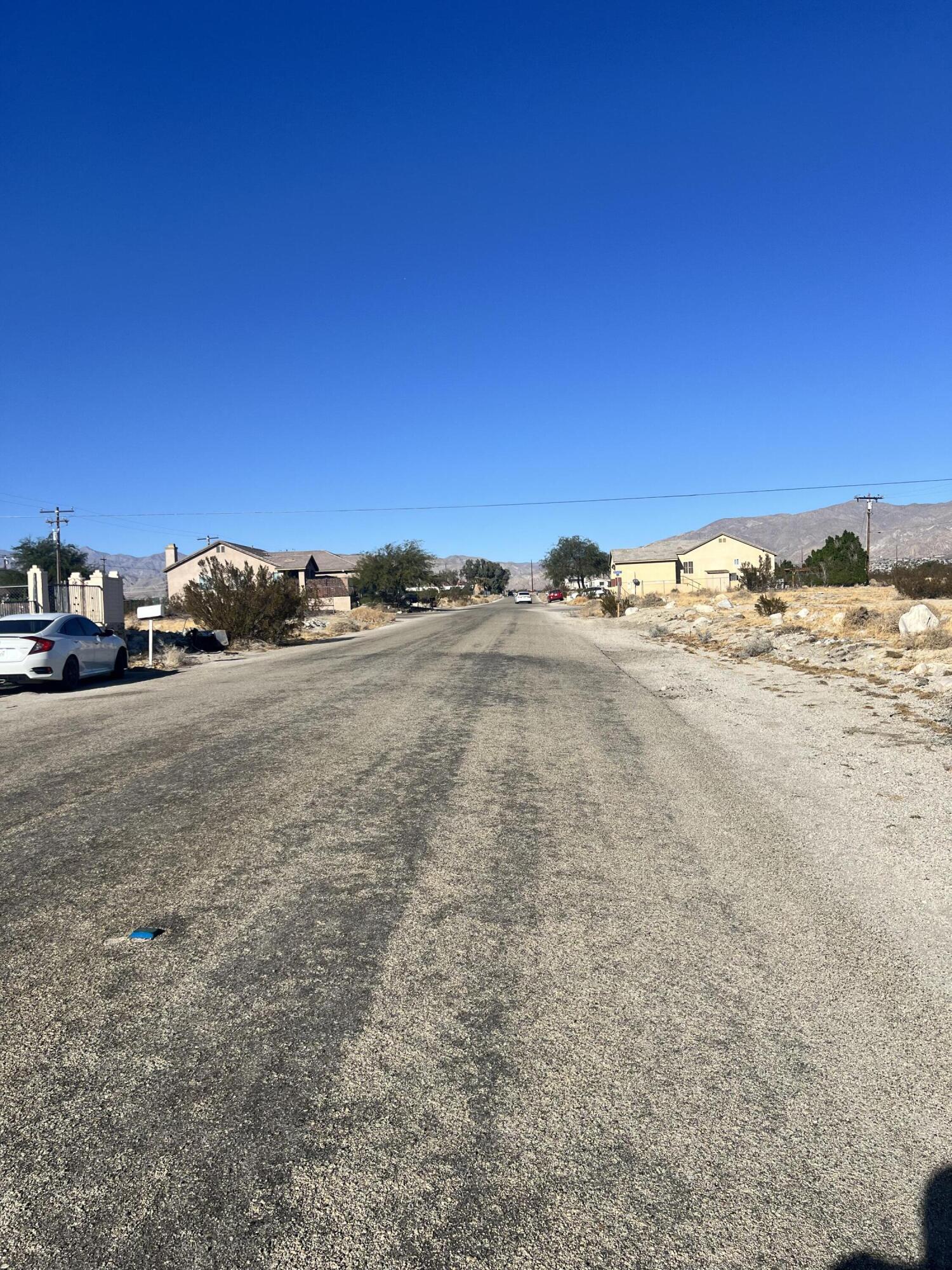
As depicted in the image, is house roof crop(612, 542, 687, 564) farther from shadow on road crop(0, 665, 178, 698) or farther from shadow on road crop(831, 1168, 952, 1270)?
shadow on road crop(831, 1168, 952, 1270)

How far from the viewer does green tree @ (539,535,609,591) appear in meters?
135

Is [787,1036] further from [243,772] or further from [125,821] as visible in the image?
[243,772]

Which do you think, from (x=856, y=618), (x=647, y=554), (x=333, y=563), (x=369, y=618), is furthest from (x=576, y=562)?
(x=856, y=618)

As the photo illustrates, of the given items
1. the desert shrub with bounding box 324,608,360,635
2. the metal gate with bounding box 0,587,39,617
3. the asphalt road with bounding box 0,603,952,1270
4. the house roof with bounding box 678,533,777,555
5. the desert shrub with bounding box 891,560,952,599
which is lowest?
the asphalt road with bounding box 0,603,952,1270

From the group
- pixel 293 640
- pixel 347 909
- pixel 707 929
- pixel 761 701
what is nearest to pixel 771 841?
pixel 707 929

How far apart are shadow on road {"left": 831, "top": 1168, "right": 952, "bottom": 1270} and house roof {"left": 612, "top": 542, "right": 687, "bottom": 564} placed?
10236cm

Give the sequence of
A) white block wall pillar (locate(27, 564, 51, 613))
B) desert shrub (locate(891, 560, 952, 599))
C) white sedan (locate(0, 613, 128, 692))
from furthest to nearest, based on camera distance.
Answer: desert shrub (locate(891, 560, 952, 599)), white block wall pillar (locate(27, 564, 51, 613)), white sedan (locate(0, 613, 128, 692))

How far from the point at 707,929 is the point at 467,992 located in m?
1.48

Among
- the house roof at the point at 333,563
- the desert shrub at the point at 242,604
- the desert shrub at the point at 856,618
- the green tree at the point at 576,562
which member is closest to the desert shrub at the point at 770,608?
the desert shrub at the point at 856,618

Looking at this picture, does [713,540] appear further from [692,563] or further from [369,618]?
[369,618]

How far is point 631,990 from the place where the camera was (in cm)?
379

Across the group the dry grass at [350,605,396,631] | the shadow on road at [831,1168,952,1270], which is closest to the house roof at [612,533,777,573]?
the dry grass at [350,605,396,631]

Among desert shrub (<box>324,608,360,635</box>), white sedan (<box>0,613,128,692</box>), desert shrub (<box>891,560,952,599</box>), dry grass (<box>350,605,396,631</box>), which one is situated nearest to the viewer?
white sedan (<box>0,613,128,692</box>)

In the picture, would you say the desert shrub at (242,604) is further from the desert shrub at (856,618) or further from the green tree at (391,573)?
the green tree at (391,573)
